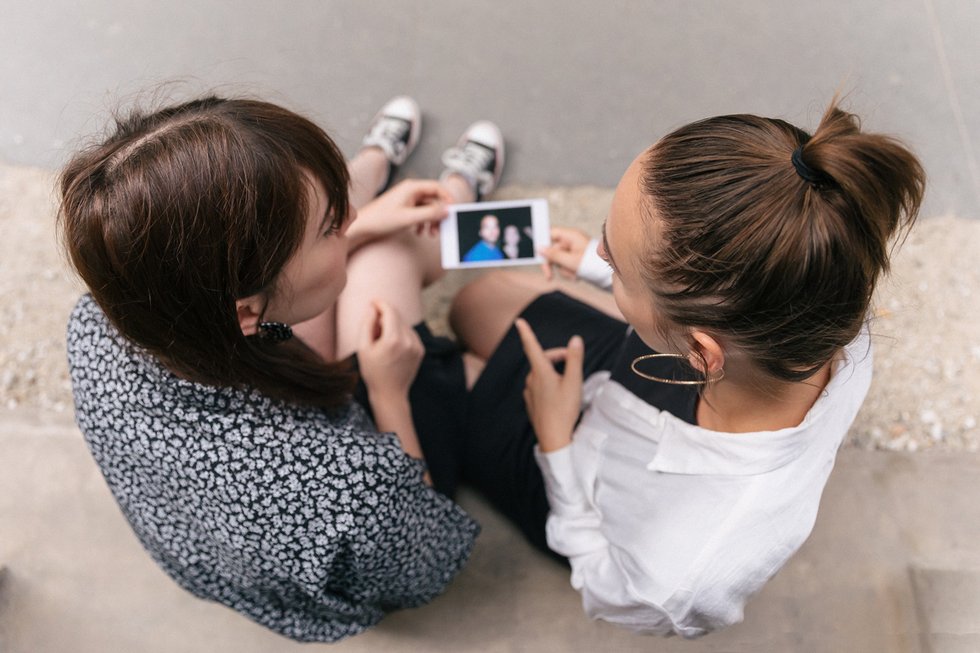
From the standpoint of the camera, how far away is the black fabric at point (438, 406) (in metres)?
1.32

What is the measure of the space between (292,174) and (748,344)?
1.87 feet

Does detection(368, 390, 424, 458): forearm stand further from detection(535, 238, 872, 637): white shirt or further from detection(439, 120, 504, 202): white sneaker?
detection(439, 120, 504, 202): white sneaker

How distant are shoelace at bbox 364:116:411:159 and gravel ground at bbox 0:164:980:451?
0.29 metres

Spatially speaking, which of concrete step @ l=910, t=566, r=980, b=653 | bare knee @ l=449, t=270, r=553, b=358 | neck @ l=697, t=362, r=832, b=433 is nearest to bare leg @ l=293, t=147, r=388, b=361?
bare knee @ l=449, t=270, r=553, b=358

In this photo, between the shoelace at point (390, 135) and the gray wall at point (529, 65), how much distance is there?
9cm

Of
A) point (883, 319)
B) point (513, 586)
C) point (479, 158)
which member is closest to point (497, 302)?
point (479, 158)

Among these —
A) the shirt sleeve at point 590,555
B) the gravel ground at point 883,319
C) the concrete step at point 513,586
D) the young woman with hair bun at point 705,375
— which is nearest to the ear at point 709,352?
the young woman with hair bun at point 705,375

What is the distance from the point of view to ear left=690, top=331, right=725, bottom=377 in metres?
0.78

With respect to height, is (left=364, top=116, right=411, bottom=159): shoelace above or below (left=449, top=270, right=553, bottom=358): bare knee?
above

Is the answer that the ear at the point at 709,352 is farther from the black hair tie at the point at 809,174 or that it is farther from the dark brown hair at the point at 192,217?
the dark brown hair at the point at 192,217

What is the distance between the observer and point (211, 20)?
202cm

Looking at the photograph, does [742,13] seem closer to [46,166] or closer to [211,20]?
[211,20]

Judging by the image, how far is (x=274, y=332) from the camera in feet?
3.36

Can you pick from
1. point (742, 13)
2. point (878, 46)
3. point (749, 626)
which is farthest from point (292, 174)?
point (878, 46)
